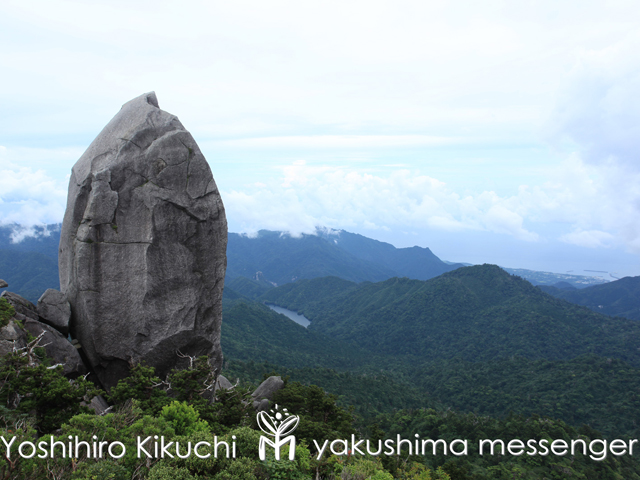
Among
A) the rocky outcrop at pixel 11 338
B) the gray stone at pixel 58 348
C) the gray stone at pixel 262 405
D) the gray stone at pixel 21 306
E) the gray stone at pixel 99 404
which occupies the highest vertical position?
the gray stone at pixel 21 306

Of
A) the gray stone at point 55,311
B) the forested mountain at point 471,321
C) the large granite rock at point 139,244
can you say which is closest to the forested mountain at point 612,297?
the forested mountain at point 471,321

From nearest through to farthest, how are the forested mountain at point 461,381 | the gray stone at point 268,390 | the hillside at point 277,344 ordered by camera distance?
the gray stone at point 268,390
the forested mountain at point 461,381
the hillside at point 277,344

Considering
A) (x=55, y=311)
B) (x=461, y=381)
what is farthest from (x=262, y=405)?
(x=461, y=381)

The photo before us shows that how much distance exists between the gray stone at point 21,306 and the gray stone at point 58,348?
2.30 feet

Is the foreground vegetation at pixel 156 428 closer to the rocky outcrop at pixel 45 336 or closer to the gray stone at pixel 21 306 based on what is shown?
the rocky outcrop at pixel 45 336

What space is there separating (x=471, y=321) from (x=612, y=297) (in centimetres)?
9682

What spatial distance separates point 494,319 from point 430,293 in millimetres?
22978

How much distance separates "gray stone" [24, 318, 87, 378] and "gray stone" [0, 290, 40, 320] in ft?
2.30

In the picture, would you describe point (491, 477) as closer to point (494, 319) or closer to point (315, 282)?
point (494, 319)

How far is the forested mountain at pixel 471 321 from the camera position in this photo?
9650 centimetres

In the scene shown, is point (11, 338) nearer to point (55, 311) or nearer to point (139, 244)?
point (55, 311)

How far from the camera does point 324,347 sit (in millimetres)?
103875

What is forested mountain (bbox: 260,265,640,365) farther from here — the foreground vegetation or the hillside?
the foreground vegetation

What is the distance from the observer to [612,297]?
6673 inches
